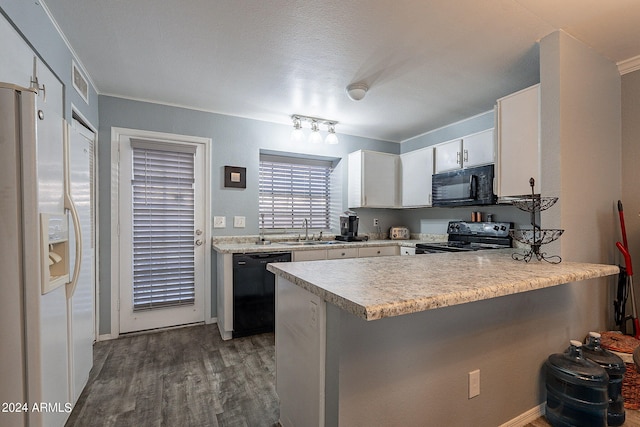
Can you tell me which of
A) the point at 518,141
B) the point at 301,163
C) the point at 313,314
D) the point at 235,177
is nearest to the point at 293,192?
the point at 301,163

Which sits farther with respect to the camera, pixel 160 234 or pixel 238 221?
pixel 238 221

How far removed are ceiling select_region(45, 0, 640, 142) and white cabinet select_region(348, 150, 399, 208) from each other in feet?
3.28

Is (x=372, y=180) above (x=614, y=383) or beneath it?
above

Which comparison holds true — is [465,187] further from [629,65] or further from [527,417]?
[527,417]

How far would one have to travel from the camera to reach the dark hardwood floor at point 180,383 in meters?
1.69

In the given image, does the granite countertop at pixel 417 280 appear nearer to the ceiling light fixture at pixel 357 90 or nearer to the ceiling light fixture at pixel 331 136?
the ceiling light fixture at pixel 357 90

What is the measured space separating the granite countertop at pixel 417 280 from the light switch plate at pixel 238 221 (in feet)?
6.38

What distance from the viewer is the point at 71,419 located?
1657mm

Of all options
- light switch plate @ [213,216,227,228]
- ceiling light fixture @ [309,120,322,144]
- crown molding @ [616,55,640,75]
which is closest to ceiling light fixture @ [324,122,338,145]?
ceiling light fixture @ [309,120,322,144]

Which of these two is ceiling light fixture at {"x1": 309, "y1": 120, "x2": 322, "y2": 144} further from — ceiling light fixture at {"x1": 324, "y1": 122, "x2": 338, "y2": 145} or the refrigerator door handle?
the refrigerator door handle

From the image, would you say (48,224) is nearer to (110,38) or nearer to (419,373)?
(110,38)

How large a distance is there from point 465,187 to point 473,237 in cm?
65

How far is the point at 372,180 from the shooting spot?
12.8 ft

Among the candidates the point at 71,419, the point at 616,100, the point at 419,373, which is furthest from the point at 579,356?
the point at 71,419
